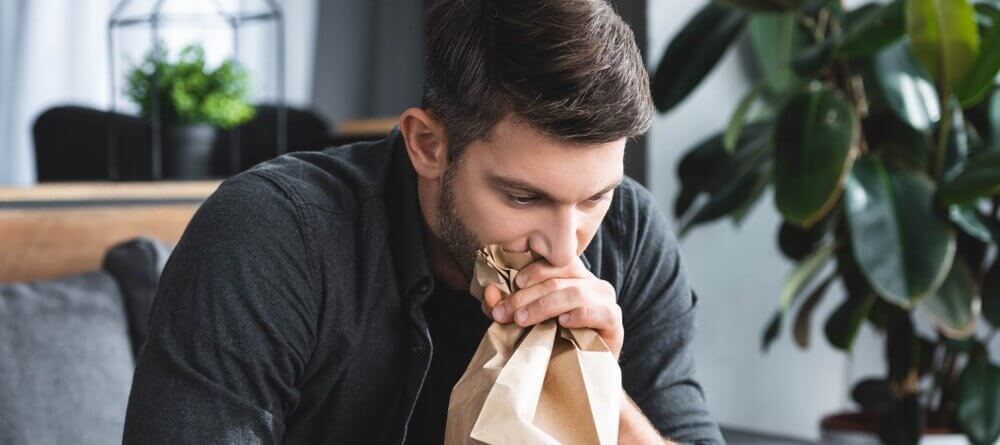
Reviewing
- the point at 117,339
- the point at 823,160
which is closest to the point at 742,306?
the point at 823,160

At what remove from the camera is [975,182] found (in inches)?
73.7

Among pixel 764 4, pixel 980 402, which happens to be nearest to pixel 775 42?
pixel 764 4

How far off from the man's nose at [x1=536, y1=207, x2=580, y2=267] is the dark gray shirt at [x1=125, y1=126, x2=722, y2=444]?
0.54ft

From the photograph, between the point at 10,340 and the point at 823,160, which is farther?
the point at 823,160

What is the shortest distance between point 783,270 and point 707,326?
0.86ft

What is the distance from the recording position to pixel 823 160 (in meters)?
1.87

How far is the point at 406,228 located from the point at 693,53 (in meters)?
1.08

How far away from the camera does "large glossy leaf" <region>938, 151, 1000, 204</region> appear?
73.2 inches

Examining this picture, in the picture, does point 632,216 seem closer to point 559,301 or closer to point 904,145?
point 559,301

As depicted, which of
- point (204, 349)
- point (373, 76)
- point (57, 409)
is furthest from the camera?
point (373, 76)

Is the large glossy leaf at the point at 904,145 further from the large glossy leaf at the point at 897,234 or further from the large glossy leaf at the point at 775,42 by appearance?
the large glossy leaf at the point at 775,42

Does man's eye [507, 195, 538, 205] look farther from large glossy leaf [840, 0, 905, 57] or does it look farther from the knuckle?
large glossy leaf [840, 0, 905, 57]

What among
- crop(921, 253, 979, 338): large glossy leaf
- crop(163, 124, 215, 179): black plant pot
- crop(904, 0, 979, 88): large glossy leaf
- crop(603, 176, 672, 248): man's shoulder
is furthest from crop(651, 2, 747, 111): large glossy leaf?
crop(163, 124, 215, 179): black plant pot

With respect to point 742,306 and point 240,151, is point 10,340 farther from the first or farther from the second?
point 742,306
